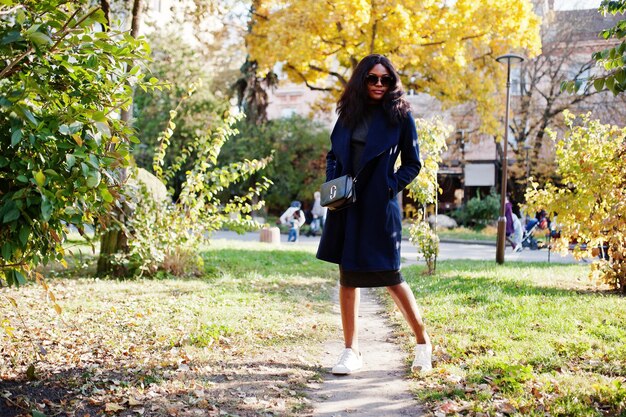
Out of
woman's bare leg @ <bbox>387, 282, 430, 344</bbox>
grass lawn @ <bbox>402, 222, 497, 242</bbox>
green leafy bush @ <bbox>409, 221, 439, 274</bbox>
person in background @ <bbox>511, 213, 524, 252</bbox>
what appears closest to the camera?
woman's bare leg @ <bbox>387, 282, 430, 344</bbox>

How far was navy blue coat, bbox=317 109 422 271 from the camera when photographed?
3.75m

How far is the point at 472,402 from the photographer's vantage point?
10.7ft

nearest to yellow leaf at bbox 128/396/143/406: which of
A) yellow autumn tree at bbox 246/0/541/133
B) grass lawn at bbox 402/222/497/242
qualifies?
yellow autumn tree at bbox 246/0/541/133

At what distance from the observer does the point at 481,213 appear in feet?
87.6

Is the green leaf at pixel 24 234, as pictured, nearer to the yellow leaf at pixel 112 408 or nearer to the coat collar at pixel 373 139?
the yellow leaf at pixel 112 408

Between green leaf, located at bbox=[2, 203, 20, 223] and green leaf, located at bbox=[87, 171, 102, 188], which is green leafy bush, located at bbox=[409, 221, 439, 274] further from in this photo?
green leaf, located at bbox=[2, 203, 20, 223]

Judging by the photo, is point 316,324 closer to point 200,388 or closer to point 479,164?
point 200,388

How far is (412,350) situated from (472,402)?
1.28m

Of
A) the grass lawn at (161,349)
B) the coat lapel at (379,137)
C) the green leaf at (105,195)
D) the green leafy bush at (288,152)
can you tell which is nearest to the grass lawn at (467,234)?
the green leafy bush at (288,152)

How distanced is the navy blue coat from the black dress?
46 millimetres

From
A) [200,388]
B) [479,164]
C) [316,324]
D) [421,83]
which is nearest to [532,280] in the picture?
[316,324]

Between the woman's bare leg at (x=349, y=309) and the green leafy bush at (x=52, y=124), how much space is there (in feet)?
5.53

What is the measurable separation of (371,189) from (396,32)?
13281mm

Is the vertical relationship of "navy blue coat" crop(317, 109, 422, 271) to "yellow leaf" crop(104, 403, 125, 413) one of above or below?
above
